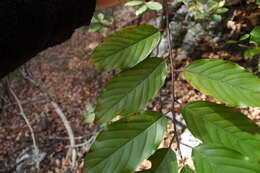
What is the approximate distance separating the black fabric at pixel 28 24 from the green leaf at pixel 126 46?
0.19 m

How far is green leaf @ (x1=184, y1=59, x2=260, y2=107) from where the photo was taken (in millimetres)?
454

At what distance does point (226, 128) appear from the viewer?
44 centimetres

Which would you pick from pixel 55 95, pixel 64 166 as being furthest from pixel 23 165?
pixel 55 95

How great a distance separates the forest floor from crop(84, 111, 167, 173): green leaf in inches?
69.4

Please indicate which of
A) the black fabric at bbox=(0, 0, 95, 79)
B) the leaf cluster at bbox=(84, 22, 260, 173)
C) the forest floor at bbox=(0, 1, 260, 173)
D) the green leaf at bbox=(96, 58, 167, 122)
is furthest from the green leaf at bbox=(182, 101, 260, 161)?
the forest floor at bbox=(0, 1, 260, 173)

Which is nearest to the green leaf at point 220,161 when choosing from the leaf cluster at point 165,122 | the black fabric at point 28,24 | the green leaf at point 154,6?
the leaf cluster at point 165,122

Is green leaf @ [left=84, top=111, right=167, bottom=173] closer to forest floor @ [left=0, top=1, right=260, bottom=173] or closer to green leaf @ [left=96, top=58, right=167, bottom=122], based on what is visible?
green leaf @ [left=96, top=58, right=167, bottom=122]

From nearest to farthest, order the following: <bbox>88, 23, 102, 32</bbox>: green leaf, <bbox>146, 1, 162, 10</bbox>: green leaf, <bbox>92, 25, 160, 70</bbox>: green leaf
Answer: <bbox>92, 25, 160, 70</bbox>: green leaf, <bbox>146, 1, 162, 10</bbox>: green leaf, <bbox>88, 23, 102, 32</bbox>: green leaf

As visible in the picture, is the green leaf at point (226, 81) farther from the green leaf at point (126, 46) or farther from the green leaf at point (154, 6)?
the green leaf at point (154, 6)

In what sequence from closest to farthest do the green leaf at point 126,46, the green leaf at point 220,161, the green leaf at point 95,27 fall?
the green leaf at point 220,161 < the green leaf at point 126,46 < the green leaf at point 95,27

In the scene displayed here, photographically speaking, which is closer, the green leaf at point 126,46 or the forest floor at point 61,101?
the green leaf at point 126,46

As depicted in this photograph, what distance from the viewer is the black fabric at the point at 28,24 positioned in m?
0.56

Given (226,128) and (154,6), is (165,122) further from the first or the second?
(154,6)

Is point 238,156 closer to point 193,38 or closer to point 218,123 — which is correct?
point 218,123
